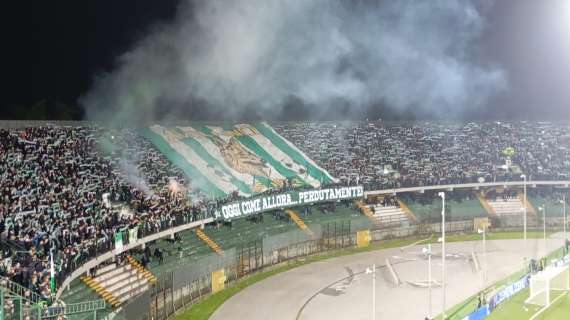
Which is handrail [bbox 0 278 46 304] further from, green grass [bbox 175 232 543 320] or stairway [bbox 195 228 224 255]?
stairway [bbox 195 228 224 255]

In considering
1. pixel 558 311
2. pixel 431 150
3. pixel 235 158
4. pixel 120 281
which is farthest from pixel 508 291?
pixel 431 150

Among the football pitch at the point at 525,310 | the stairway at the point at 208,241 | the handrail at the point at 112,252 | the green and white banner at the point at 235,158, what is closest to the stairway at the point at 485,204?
the green and white banner at the point at 235,158

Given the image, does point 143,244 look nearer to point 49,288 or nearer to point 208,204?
point 208,204

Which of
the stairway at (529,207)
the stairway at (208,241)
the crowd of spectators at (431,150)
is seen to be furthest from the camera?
the crowd of spectators at (431,150)

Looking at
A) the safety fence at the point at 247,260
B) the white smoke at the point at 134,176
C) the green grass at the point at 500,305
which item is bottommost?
the green grass at the point at 500,305

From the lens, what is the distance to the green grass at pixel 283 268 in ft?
119

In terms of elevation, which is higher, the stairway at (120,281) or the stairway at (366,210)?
the stairway at (366,210)

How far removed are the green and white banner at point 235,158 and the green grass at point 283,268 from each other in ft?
25.2

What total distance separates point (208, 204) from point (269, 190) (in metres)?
8.31

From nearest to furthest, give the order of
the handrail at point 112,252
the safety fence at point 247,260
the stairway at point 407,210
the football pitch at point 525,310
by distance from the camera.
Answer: the handrail at point 112,252 → the safety fence at point 247,260 → the football pitch at point 525,310 → the stairway at point 407,210

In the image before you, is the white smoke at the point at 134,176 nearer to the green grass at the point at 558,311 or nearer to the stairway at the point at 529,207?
the green grass at the point at 558,311

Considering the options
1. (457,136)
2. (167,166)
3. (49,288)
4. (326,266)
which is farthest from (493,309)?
(457,136)

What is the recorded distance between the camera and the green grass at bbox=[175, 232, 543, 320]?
3638 cm

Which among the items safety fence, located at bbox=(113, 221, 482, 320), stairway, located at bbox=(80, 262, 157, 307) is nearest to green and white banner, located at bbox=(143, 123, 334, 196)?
safety fence, located at bbox=(113, 221, 482, 320)
